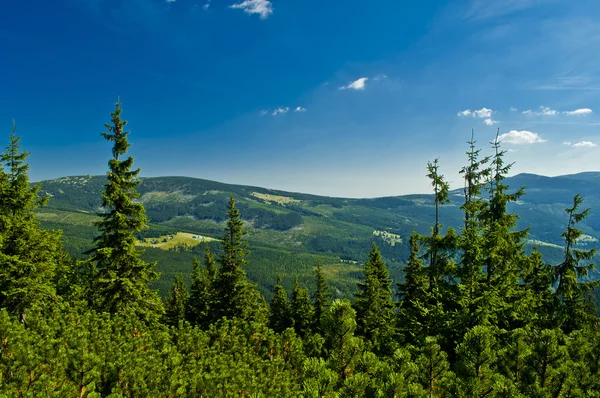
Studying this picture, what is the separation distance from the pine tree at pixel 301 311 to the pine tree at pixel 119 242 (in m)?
22.3

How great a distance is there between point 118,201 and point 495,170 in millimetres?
24466

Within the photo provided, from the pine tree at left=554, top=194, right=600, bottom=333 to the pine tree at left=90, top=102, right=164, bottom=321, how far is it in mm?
23863

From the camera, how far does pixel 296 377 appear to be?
35.8ft

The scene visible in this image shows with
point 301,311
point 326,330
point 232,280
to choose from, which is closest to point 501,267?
point 326,330

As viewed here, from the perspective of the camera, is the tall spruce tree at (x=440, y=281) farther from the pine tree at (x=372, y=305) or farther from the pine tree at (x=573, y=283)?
the pine tree at (x=372, y=305)

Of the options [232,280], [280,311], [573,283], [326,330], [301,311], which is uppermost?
[326,330]

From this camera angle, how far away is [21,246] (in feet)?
57.9

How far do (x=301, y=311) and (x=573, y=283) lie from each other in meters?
29.2

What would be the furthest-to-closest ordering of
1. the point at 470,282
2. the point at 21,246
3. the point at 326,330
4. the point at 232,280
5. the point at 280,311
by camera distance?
the point at 280,311 → the point at 232,280 → the point at 21,246 → the point at 470,282 → the point at 326,330

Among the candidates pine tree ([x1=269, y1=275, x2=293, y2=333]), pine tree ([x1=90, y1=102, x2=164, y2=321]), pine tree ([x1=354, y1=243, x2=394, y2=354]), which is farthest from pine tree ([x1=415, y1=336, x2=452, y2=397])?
pine tree ([x1=269, y1=275, x2=293, y2=333])

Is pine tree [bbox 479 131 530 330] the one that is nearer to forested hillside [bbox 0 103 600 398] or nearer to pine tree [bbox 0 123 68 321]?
forested hillside [bbox 0 103 600 398]

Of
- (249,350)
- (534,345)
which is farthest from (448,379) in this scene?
(249,350)

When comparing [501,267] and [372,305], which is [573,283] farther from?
[372,305]

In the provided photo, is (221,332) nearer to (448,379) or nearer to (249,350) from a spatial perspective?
(249,350)
